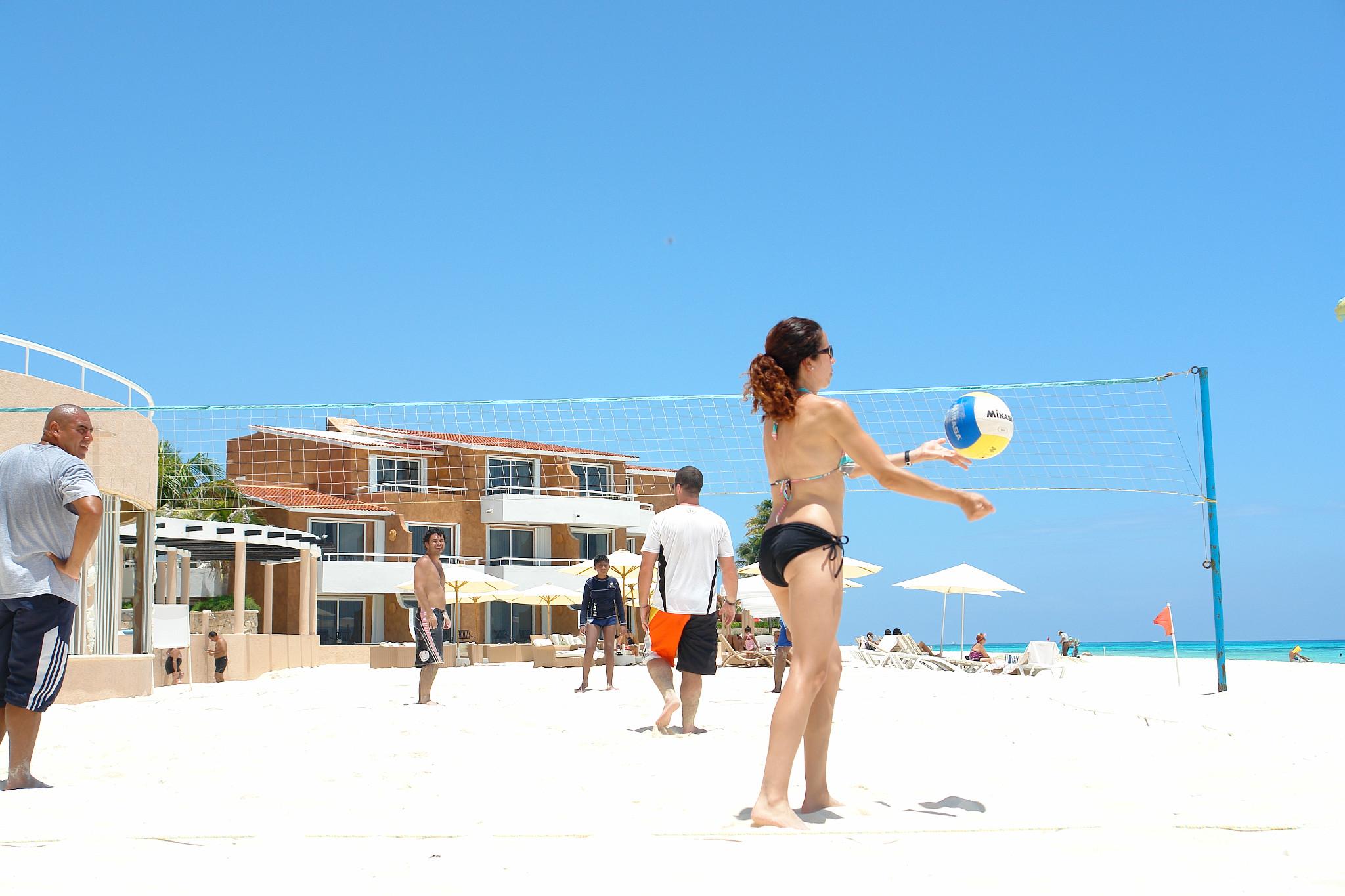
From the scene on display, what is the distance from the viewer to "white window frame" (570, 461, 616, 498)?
119 feet

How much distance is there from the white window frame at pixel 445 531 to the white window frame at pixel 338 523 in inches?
48.0

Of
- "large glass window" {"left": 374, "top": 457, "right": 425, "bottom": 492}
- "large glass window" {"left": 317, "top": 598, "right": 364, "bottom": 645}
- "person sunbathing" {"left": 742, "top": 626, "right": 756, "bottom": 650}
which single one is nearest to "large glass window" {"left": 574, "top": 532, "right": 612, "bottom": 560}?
"large glass window" {"left": 374, "top": 457, "right": 425, "bottom": 492}

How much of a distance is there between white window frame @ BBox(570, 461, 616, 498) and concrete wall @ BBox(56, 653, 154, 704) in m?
25.4

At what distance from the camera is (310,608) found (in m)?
28.2

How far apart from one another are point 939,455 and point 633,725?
3096 millimetres

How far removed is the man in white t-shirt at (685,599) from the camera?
5.68 metres

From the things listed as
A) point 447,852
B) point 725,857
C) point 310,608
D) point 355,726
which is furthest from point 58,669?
point 310,608

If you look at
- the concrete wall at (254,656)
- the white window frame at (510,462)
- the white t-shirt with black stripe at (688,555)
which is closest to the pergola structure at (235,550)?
Answer: the concrete wall at (254,656)

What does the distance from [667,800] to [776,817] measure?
77cm

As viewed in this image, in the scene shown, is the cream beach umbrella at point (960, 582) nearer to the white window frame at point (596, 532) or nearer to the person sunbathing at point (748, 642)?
the person sunbathing at point (748, 642)

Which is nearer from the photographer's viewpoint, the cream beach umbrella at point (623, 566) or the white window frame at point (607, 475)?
the cream beach umbrella at point (623, 566)

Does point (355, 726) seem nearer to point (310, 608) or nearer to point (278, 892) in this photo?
point (278, 892)

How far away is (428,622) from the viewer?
7723 mm

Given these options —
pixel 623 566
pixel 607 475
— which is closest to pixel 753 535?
pixel 607 475
